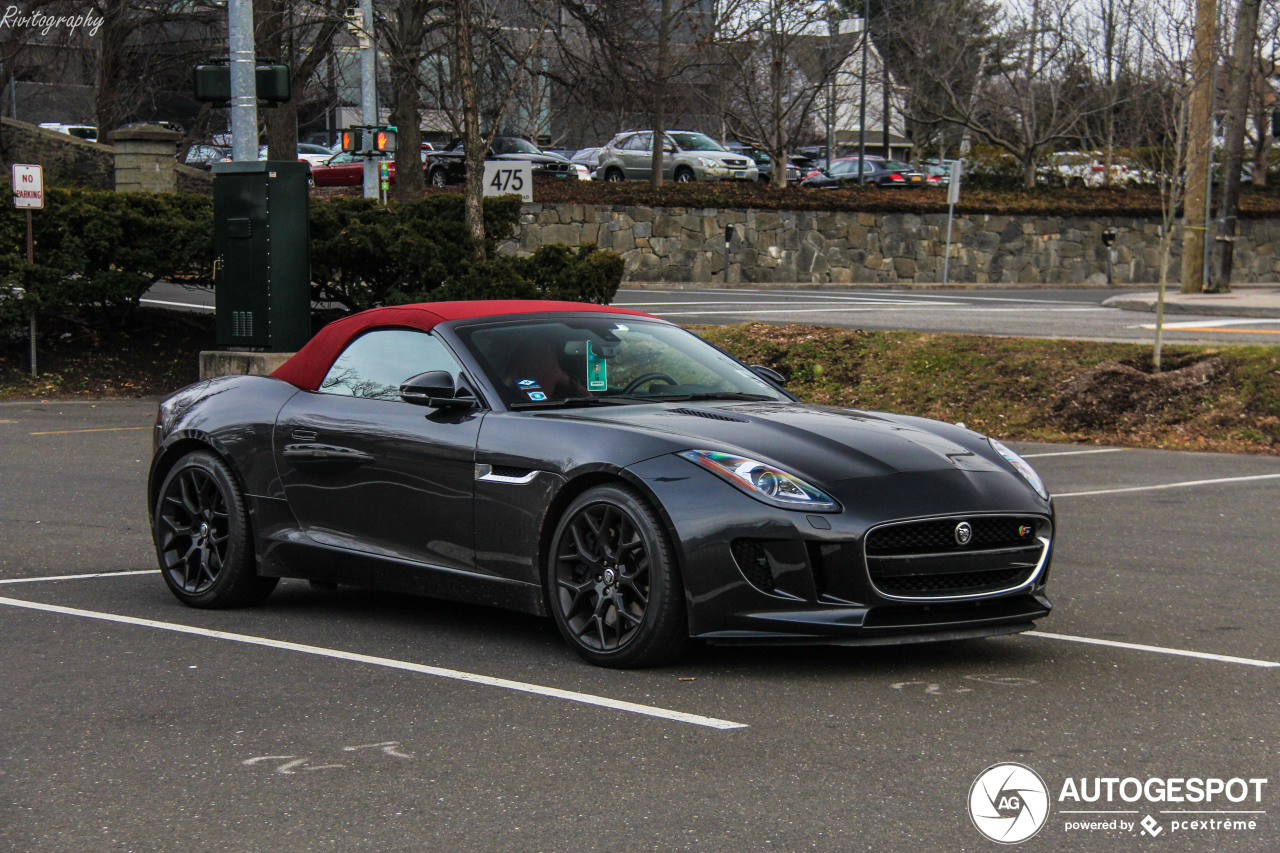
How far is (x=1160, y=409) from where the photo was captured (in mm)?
14664

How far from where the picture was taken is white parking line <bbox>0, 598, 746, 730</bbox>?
17.1 feet

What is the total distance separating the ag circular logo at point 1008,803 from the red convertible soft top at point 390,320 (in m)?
3.14

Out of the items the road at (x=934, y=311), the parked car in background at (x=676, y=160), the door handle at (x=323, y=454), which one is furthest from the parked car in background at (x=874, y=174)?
the door handle at (x=323, y=454)

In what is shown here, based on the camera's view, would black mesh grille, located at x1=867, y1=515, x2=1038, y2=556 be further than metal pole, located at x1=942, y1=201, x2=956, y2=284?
No

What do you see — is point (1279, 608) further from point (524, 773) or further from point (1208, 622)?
point (524, 773)

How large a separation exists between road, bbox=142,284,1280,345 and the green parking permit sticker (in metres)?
12.5

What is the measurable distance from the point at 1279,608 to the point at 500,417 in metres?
3.73

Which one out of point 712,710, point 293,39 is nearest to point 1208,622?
point 712,710

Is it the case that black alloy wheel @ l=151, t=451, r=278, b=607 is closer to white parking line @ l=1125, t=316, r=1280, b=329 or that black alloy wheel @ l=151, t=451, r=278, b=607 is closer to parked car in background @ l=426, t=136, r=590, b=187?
white parking line @ l=1125, t=316, r=1280, b=329

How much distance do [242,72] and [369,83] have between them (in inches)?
480

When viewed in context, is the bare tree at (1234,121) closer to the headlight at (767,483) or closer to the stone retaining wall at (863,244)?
the stone retaining wall at (863,244)

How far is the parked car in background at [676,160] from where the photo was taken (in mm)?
44281

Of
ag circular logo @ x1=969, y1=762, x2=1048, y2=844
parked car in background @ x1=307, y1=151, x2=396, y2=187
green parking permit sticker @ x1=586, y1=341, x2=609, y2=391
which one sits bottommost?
ag circular logo @ x1=969, y1=762, x2=1048, y2=844

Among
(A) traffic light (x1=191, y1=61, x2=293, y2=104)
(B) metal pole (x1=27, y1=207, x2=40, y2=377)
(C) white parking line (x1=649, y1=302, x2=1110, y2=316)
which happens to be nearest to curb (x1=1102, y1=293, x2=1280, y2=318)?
(C) white parking line (x1=649, y1=302, x2=1110, y2=316)
